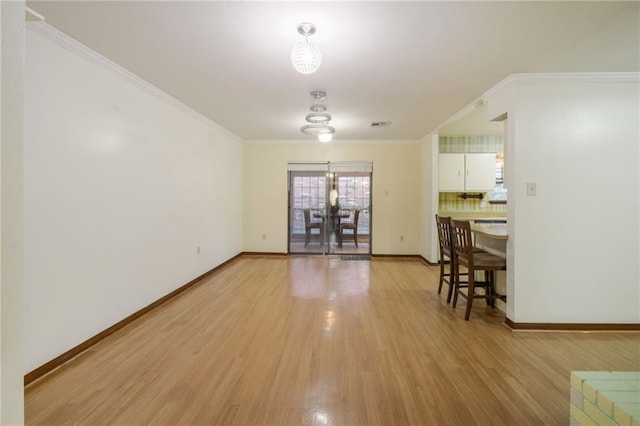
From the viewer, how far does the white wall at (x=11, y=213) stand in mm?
695

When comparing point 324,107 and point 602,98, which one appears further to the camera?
point 324,107

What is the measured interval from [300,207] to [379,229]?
1756 mm

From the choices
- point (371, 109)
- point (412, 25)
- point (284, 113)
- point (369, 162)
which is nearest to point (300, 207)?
point (369, 162)

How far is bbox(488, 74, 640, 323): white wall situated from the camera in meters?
2.87

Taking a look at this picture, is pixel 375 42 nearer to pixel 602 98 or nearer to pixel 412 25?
pixel 412 25

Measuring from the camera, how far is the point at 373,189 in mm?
6465

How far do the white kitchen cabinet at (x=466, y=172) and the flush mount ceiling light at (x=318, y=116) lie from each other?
3003 mm

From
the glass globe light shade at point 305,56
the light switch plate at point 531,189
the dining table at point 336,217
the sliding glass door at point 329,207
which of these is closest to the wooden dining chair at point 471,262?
the light switch plate at point 531,189

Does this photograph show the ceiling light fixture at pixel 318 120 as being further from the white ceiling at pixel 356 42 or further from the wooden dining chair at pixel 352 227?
the wooden dining chair at pixel 352 227

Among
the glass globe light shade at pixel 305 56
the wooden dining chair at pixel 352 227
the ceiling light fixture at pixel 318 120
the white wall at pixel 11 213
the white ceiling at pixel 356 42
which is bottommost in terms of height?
the wooden dining chair at pixel 352 227

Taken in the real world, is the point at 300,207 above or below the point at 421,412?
above

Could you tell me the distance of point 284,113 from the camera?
4332 millimetres

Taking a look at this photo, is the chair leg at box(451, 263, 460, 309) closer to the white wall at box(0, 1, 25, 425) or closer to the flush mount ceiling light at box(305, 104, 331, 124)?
the flush mount ceiling light at box(305, 104, 331, 124)

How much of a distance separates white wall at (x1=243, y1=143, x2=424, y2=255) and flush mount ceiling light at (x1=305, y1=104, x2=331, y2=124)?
2.44 meters
